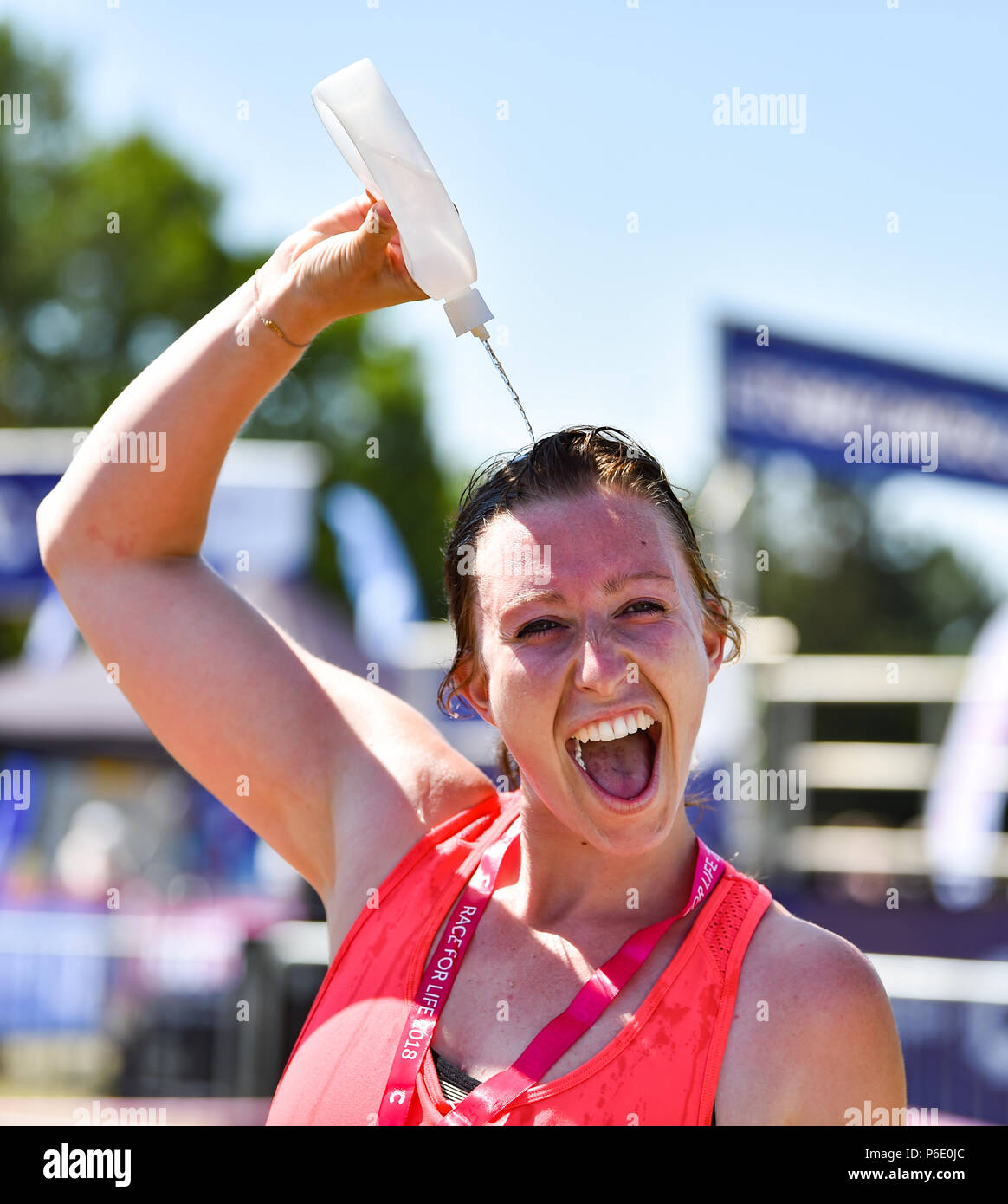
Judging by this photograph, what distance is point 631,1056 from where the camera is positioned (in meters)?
1.64

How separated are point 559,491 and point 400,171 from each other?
1.90 feet

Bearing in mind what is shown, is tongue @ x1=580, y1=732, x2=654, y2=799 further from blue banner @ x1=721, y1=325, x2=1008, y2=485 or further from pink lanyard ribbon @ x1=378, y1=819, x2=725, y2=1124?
blue banner @ x1=721, y1=325, x2=1008, y2=485

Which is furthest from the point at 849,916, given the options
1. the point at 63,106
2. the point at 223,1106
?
the point at 63,106

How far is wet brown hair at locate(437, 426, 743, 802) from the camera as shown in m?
1.94

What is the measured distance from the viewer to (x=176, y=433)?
2131mm

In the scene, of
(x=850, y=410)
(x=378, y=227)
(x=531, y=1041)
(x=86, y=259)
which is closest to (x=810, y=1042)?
(x=531, y=1041)

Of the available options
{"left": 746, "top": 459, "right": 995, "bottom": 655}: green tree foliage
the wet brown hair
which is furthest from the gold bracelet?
{"left": 746, "top": 459, "right": 995, "bottom": 655}: green tree foliage

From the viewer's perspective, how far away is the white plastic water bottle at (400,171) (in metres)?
1.92

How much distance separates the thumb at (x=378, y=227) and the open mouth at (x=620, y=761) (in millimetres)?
892

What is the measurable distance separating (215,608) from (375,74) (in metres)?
0.96

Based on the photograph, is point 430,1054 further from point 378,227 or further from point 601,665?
point 378,227

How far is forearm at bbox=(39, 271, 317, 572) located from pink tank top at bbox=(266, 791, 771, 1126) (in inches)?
30.4

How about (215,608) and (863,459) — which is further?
(863,459)
